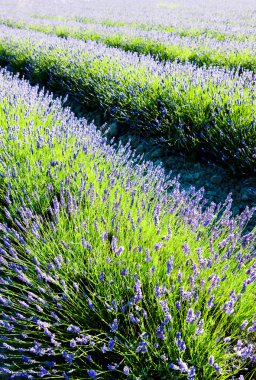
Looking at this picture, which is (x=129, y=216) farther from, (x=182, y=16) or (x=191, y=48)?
(x=182, y=16)

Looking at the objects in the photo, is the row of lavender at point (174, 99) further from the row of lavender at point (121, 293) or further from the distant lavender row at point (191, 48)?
the row of lavender at point (121, 293)

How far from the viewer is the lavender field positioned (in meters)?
1.58

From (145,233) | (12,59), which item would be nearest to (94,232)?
(145,233)

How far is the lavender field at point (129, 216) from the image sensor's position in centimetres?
158

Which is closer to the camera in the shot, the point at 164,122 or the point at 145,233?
the point at 145,233

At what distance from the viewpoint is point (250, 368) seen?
163 cm

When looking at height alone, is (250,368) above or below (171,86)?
below

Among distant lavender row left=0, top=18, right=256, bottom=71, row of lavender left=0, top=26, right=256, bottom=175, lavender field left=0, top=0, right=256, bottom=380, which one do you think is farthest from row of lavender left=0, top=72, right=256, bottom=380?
distant lavender row left=0, top=18, right=256, bottom=71

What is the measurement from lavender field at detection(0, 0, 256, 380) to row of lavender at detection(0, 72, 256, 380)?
0.04 ft

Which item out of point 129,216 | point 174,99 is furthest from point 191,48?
point 129,216

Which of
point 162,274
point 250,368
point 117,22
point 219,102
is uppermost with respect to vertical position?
point 117,22

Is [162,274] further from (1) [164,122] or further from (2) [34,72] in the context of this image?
(2) [34,72]

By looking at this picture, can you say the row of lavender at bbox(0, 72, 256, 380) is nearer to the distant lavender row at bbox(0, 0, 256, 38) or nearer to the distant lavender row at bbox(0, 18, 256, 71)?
the distant lavender row at bbox(0, 18, 256, 71)

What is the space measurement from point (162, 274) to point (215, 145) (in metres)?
2.21
